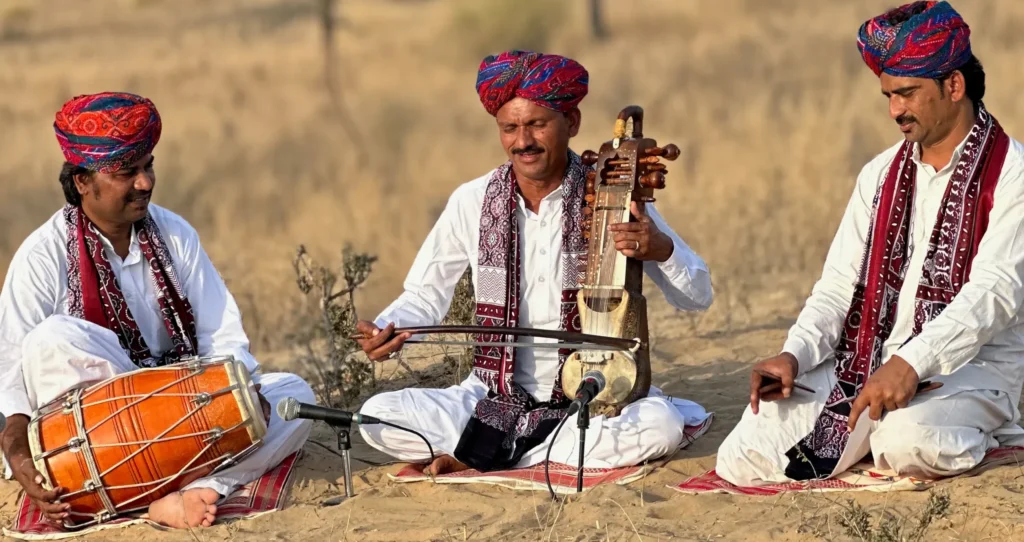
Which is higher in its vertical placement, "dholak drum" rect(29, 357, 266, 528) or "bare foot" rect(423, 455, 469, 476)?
"dholak drum" rect(29, 357, 266, 528)

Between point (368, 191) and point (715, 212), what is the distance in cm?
464

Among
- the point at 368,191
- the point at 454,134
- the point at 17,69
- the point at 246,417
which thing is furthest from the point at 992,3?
the point at 246,417

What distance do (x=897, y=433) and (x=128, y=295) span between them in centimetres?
304

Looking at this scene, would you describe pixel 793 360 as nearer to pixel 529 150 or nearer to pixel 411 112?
pixel 529 150

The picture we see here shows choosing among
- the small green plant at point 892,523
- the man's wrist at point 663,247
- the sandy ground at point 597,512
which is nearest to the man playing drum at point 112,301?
the sandy ground at point 597,512

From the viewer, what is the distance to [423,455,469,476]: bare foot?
18.8ft

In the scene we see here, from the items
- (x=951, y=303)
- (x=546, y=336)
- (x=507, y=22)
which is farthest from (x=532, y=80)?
(x=507, y=22)

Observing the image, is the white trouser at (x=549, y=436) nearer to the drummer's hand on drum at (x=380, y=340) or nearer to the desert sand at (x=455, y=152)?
the desert sand at (x=455, y=152)

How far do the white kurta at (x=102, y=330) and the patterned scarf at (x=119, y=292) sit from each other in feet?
0.13

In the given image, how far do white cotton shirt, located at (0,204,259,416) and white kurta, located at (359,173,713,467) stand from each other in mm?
677

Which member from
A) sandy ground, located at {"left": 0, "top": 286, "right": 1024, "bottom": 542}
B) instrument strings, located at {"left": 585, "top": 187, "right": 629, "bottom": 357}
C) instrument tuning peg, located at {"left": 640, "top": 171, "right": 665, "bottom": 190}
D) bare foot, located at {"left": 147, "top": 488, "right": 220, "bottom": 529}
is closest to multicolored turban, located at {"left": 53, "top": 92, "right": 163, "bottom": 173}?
bare foot, located at {"left": 147, "top": 488, "right": 220, "bottom": 529}

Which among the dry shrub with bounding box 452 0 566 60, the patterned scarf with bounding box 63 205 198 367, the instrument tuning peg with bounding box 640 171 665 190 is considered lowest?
the patterned scarf with bounding box 63 205 198 367

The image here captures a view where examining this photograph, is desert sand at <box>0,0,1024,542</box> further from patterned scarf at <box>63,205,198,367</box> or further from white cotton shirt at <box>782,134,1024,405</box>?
patterned scarf at <box>63,205,198,367</box>

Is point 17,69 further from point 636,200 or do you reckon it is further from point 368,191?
point 636,200
